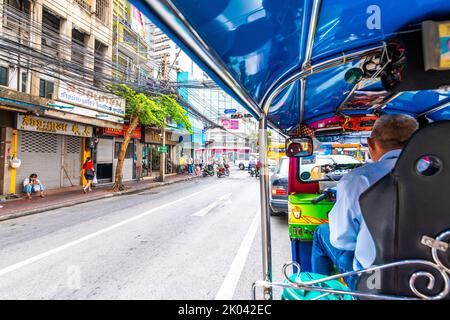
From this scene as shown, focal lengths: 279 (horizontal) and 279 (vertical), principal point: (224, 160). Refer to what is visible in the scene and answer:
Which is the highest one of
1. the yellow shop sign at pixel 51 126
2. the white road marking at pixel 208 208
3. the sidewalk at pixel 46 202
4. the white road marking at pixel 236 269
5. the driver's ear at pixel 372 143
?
the yellow shop sign at pixel 51 126

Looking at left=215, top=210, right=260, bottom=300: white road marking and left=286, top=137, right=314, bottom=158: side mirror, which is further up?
left=286, top=137, right=314, bottom=158: side mirror

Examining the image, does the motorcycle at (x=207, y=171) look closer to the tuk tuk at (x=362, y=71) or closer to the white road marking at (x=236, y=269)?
the white road marking at (x=236, y=269)

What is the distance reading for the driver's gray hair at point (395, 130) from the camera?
161 centimetres

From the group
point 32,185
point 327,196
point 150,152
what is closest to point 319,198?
point 327,196

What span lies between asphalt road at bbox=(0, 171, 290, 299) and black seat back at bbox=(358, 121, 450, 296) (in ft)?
7.23

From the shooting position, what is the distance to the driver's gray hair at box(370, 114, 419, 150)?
161 cm

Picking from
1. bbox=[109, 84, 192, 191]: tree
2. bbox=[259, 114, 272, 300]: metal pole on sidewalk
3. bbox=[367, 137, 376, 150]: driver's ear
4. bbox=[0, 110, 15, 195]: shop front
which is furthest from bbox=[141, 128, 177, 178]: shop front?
bbox=[367, 137, 376, 150]: driver's ear

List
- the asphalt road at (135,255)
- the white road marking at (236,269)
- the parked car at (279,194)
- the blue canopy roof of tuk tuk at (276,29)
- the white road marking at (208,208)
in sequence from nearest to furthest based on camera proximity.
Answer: the blue canopy roof of tuk tuk at (276,29), the white road marking at (236,269), the asphalt road at (135,255), the parked car at (279,194), the white road marking at (208,208)

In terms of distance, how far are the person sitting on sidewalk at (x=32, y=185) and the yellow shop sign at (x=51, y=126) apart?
75.6 inches

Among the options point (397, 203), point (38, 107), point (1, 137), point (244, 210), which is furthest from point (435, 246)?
point (1, 137)

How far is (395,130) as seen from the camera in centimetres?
162

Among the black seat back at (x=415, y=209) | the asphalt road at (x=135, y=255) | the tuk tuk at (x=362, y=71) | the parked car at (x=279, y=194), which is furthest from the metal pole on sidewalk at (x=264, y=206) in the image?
the parked car at (x=279, y=194)

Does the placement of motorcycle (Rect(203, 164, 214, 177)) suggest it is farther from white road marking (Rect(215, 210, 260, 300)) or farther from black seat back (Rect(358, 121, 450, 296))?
black seat back (Rect(358, 121, 450, 296))

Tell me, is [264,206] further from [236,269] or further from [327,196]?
[236,269]
